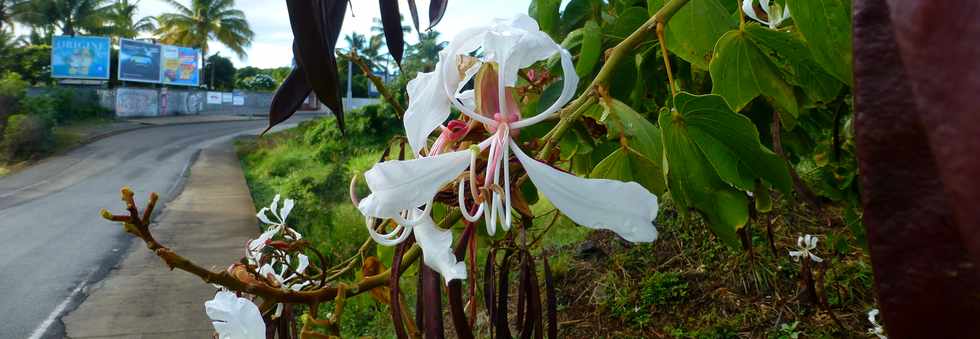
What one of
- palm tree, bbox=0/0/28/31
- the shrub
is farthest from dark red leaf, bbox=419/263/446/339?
palm tree, bbox=0/0/28/31

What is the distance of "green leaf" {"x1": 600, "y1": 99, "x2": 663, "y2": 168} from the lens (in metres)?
0.61

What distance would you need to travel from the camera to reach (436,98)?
1.45ft

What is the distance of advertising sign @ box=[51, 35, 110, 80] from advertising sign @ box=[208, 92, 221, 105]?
4.67 meters

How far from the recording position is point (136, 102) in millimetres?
20875

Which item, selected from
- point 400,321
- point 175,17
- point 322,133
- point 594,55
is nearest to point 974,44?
point 400,321

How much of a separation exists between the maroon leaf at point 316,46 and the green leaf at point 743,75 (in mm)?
436

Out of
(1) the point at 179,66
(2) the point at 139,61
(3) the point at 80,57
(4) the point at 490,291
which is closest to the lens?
(4) the point at 490,291

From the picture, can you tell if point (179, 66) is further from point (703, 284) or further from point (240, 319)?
point (240, 319)

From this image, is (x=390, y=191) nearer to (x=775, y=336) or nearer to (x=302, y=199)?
(x=775, y=336)

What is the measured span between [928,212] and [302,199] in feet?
25.9

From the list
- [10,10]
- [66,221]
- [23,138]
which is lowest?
[66,221]

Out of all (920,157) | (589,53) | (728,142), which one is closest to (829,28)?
(728,142)

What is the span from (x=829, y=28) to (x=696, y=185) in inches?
6.8

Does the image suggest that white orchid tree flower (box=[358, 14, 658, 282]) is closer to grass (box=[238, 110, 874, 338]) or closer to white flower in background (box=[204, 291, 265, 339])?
white flower in background (box=[204, 291, 265, 339])
